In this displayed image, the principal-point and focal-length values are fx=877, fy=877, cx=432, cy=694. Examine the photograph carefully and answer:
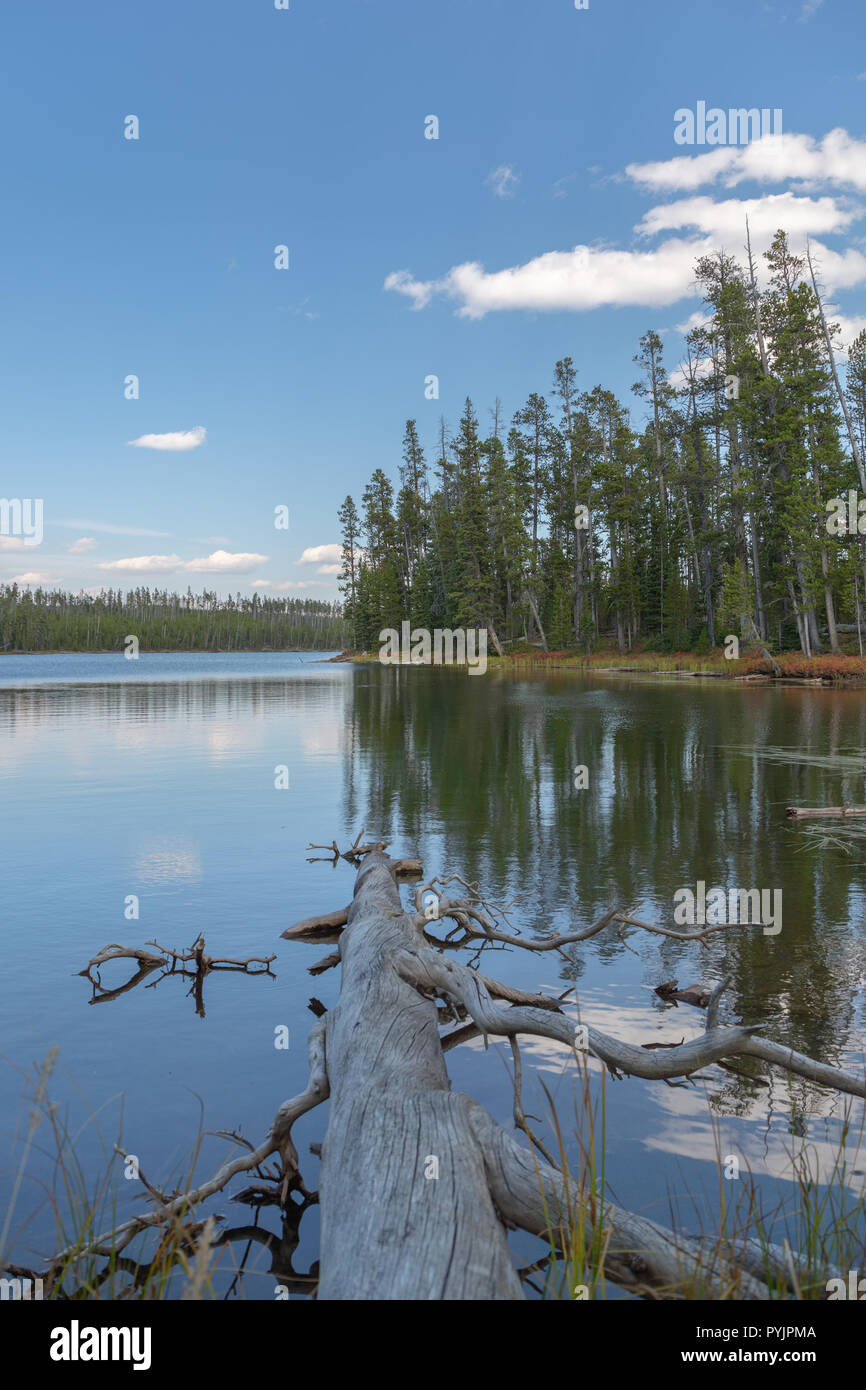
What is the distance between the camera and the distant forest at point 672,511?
40.2 m

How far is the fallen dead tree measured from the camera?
259cm

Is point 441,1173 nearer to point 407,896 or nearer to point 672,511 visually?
point 407,896

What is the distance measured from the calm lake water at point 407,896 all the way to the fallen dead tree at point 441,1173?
39 cm

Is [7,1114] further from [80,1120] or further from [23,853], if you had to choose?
[23,853]

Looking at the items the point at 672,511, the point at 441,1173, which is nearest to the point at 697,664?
the point at 672,511

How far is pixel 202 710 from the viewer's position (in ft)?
105

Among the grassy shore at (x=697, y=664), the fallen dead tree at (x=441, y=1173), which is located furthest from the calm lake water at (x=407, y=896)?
the grassy shore at (x=697, y=664)

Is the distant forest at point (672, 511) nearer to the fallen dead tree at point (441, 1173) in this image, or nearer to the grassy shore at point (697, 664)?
the grassy shore at point (697, 664)

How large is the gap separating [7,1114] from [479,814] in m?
8.71

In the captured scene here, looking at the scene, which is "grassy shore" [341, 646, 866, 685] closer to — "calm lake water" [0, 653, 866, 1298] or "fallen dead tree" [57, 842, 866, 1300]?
"calm lake water" [0, 653, 866, 1298]

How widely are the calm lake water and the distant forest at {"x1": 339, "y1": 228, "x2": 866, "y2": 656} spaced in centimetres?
2335

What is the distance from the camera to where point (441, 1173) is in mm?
2988

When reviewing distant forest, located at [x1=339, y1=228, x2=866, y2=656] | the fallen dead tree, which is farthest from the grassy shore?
the fallen dead tree
